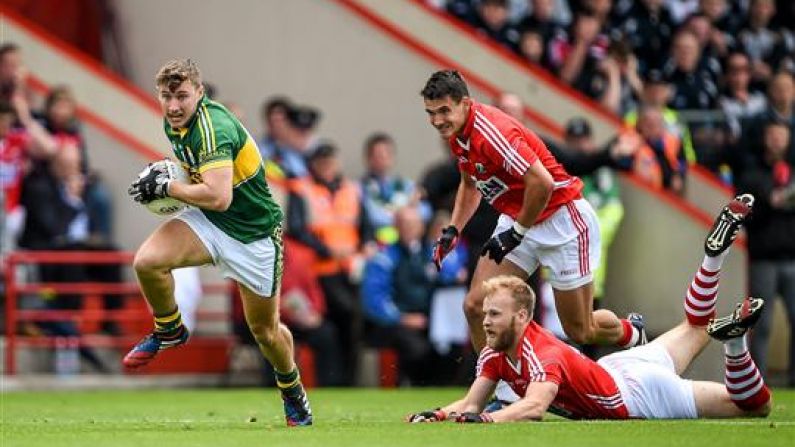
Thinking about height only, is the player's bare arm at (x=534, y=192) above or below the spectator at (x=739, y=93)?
below

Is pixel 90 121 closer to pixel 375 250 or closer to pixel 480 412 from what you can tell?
pixel 375 250

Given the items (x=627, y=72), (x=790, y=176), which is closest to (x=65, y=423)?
(x=790, y=176)

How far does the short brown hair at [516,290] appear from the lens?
1121cm

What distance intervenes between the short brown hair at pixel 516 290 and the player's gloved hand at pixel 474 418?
0.64 m

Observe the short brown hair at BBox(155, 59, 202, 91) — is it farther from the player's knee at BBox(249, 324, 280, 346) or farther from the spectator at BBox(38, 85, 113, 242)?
the spectator at BBox(38, 85, 113, 242)

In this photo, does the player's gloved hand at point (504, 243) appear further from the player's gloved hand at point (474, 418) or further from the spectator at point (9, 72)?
the spectator at point (9, 72)

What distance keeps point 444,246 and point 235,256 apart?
1359 mm

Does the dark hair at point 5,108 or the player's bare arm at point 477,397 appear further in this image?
the dark hair at point 5,108

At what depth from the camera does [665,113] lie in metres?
19.2

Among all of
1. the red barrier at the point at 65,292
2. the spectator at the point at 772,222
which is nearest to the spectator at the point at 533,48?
the spectator at the point at 772,222

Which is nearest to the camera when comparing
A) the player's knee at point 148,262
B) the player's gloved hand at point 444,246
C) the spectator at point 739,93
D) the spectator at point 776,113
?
the player's knee at point 148,262

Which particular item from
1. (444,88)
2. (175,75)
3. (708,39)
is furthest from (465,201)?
(708,39)

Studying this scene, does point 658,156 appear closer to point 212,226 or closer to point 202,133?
point 212,226

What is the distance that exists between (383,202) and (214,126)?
759 cm
